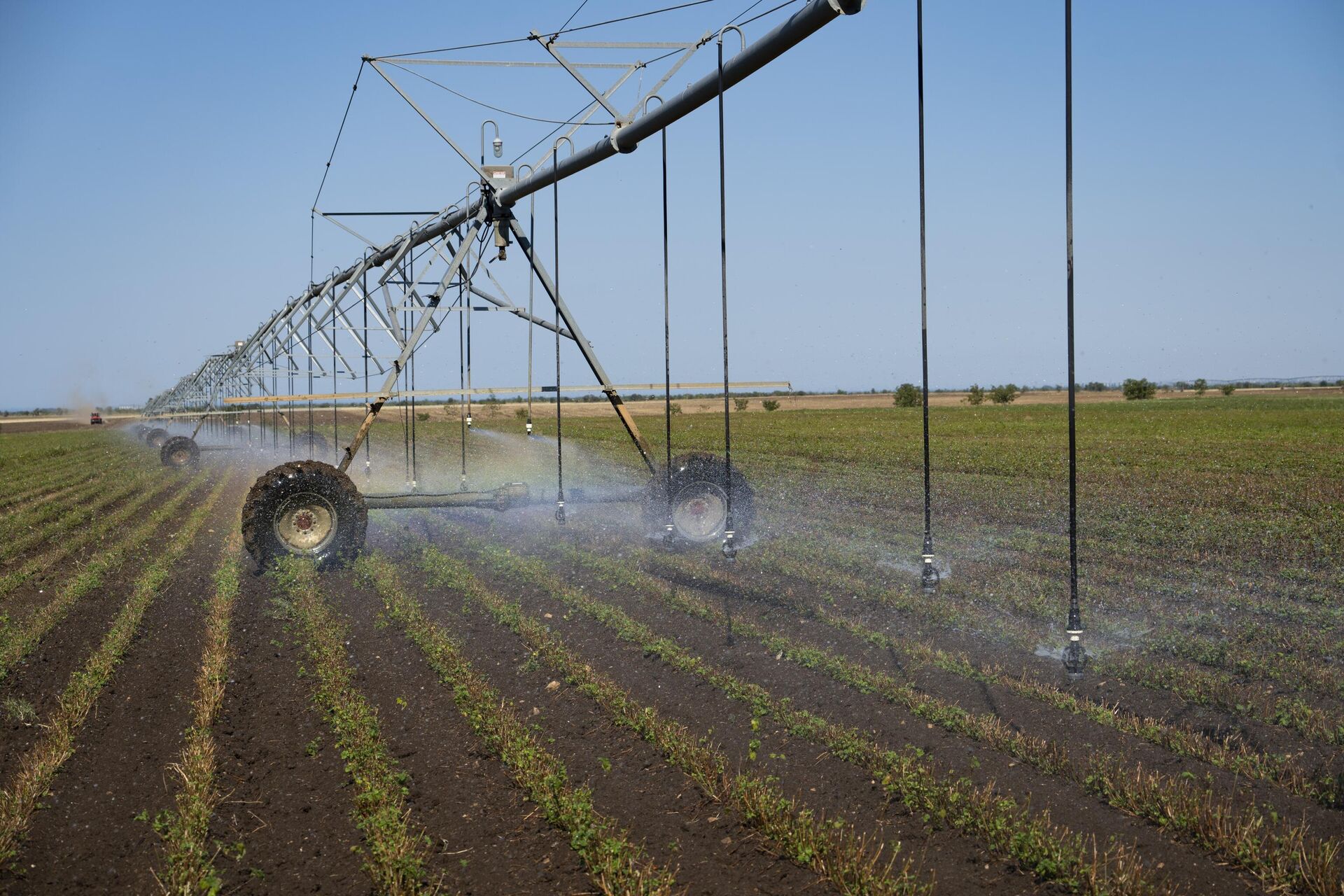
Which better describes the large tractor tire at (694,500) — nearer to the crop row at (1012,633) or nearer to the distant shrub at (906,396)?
the crop row at (1012,633)

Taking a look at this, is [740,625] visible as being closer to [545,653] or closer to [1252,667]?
[545,653]

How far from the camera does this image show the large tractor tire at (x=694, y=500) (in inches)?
491

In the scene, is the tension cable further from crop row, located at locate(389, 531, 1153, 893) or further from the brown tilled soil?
the brown tilled soil

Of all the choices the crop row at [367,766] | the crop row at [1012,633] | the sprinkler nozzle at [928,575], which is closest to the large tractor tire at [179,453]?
the crop row at [1012,633]

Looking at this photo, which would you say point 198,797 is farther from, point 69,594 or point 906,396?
point 906,396

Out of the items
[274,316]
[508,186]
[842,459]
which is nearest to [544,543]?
[508,186]

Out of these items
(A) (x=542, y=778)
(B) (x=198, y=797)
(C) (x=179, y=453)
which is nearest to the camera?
(B) (x=198, y=797)

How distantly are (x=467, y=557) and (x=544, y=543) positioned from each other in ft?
4.39

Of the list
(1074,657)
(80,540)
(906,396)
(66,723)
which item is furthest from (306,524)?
(906,396)

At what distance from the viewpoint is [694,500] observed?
41.7 feet

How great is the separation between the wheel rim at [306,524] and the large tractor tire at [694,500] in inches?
148

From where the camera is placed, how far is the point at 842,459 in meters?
27.3

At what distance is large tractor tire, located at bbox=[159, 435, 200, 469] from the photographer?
99.0ft

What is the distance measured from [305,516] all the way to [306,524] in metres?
0.09
